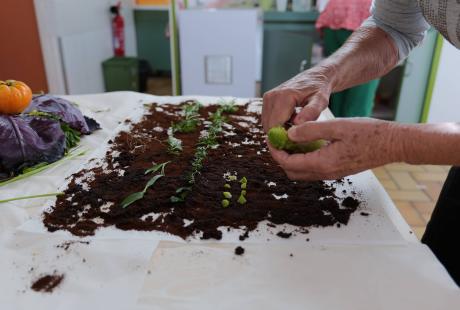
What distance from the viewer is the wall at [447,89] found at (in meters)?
2.87

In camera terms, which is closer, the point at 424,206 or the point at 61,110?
the point at 61,110

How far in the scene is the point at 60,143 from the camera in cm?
119

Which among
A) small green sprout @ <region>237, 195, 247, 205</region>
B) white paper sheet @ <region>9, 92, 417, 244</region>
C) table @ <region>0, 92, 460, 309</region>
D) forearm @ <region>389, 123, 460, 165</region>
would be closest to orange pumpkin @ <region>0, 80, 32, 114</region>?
white paper sheet @ <region>9, 92, 417, 244</region>

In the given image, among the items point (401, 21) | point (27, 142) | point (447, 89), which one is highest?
point (401, 21)

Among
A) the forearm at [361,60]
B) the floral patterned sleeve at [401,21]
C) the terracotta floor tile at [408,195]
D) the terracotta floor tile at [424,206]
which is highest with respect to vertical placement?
the floral patterned sleeve at [401,21]

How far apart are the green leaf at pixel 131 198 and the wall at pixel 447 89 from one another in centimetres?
273

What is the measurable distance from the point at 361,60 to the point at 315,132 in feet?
1.62

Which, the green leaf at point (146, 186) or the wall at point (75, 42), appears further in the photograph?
the wall at point (75, 42)

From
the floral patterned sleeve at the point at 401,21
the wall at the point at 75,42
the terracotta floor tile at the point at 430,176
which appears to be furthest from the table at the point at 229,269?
the wall at the point at 75,42

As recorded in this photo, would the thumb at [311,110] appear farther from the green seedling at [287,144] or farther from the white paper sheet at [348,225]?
the white paper sheet at [348,225]

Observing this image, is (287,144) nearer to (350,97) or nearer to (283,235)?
(283,235)

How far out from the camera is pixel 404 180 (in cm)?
252

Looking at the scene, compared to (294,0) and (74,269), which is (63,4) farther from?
(74,269)

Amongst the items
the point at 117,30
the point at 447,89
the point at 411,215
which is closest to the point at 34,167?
the point at 411,215
